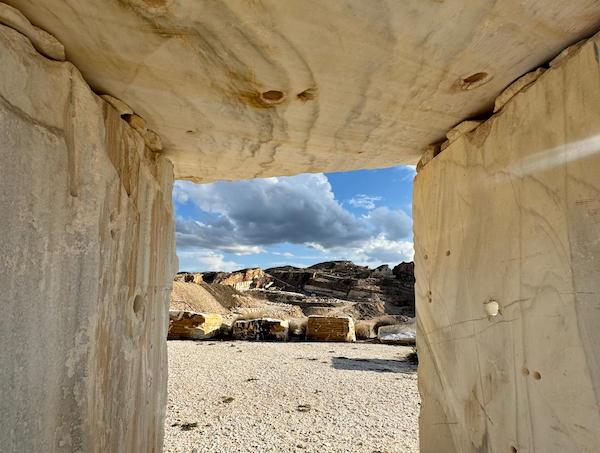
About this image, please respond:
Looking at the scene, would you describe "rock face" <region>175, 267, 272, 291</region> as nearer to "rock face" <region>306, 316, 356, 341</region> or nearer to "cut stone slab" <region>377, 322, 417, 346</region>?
"rock face" <region>306, 316, 356, 341</region>

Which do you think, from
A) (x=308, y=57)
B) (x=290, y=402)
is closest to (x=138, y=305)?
(x=308, y=57)

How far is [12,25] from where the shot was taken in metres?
0.81

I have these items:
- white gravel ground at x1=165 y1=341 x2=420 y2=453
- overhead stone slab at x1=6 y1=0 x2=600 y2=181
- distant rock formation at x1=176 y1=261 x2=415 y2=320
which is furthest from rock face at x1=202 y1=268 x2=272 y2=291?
overhead stone slab at x1=6 y1=0 x2=600 y2=181

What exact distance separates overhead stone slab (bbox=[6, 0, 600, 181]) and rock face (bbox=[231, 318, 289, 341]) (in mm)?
7129

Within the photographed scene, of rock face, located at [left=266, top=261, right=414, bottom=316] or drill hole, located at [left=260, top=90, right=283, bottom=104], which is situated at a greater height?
drill hole, located at [left=260, top=90, right=283, bottom=104]

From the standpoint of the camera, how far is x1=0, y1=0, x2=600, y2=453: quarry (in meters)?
0.84

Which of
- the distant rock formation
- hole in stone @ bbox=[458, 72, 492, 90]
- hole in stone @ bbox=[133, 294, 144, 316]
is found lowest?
the distant rock formation

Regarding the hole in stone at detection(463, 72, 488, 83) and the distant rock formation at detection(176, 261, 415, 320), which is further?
the distant rock formation at detection(176, 261, 415, 320)

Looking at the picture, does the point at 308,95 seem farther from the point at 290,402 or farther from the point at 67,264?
the point at 290,402

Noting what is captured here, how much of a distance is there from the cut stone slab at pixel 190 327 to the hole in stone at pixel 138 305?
7018 mm

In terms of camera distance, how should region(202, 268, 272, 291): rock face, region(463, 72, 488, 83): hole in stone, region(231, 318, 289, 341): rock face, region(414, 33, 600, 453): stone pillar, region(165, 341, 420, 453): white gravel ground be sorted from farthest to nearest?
region(202, 268, 272, 291): rock face < region(231, 318, 289, 341): rock face < region(165, 341, 420, 453): white gravel ground < region(463, 72, 488, 83): hole in stone < region(414, 33, 600, 453): stone pillar

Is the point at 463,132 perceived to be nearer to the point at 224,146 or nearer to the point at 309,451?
the point at 224,146

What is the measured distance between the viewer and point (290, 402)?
12.4 ft

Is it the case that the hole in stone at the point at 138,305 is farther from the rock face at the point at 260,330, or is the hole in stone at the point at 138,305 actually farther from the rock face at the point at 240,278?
the rock face at the point at 240,278
